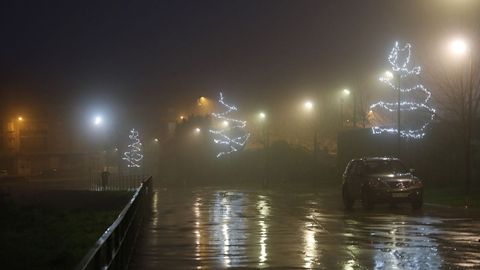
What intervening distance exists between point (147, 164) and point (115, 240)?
104 metres

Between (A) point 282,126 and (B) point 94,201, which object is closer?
(B) point 94,201

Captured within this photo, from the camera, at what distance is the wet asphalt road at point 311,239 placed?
14047mm

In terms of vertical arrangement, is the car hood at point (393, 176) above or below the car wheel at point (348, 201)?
above

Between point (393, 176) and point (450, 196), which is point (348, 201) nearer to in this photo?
point (393, 176)

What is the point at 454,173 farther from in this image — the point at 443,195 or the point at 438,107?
the point at 443,195

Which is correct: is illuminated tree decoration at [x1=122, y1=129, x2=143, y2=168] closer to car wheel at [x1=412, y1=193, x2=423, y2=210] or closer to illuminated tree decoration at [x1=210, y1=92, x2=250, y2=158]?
illuminated tree decoration at [x1=210, y1=92, x2=250, y2=158]

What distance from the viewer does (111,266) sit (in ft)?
31.8

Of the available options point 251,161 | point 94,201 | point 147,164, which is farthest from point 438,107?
point 147,164

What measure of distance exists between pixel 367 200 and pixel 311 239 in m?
10.5

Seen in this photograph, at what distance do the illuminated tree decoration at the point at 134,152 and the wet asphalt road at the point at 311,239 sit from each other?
8189cm

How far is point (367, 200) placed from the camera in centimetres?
2816

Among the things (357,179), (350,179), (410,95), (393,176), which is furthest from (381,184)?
(410,95)

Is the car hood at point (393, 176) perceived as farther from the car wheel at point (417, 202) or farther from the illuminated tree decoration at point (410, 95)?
the illuminated tree decoration at point (410, 95)

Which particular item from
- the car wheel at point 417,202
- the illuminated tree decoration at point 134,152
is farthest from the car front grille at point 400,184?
the illuminated tree decoration at point 134,152
